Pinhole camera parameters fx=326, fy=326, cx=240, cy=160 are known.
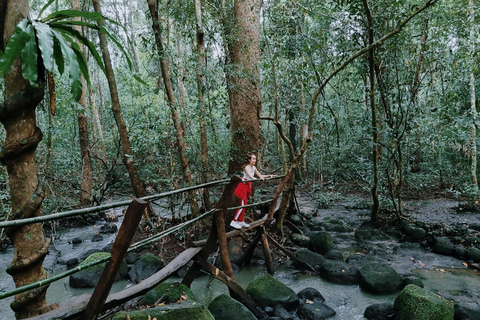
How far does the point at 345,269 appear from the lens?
551 cm

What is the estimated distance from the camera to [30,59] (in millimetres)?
1838

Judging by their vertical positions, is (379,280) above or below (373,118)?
below

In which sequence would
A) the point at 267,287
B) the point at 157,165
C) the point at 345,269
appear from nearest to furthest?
the point at 267,287, the point at 345,269, the point at 157,165

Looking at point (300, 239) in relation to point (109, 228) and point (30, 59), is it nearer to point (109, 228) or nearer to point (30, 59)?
point (109, 228)

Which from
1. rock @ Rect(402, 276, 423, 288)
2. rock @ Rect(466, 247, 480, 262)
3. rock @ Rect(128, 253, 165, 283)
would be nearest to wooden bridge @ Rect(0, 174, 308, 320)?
rock @ Rect(128, 253, 165, 283)

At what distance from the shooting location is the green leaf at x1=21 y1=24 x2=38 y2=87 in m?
1.82

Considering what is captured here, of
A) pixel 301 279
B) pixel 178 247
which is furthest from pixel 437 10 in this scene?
pixel 178 247

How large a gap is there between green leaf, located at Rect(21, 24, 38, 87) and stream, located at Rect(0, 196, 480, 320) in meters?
4.14

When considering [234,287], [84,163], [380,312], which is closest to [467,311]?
[380,312]

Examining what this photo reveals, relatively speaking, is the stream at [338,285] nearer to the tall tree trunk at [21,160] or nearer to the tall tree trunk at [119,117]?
the tall tree trunk at [119,117]

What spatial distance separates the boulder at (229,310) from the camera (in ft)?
12.5

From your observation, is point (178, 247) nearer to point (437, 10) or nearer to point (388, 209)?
point (388, 209)

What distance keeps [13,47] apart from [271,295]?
13.2 ft

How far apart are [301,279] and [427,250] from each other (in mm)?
3009
